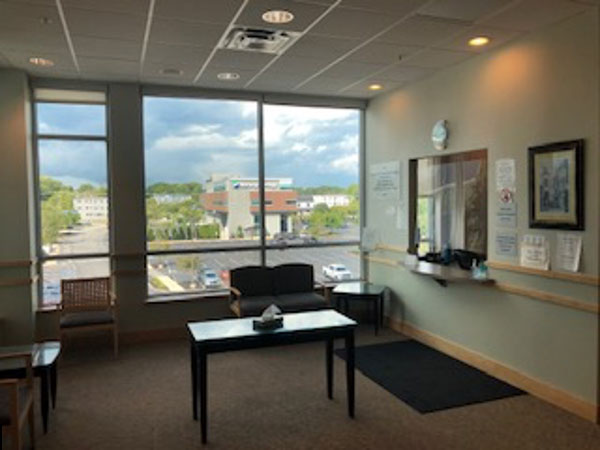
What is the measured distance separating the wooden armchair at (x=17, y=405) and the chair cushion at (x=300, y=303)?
257 cm

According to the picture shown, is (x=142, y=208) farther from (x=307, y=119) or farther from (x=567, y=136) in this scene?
(x=567, y=136)

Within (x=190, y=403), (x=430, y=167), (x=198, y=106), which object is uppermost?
(x=198, y=106)

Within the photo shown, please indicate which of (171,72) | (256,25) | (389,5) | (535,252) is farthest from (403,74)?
(171,72)

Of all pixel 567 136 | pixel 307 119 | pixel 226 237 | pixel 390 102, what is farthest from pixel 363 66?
pixel 226 237

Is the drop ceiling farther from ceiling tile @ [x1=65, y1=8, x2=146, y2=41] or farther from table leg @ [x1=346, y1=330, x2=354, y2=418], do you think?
table leg @ [x1=346, y1=330, x2=354, y2=418]

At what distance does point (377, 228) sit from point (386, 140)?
3.77ft

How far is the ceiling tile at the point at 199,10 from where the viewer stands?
3119mm

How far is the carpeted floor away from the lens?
3.11 m

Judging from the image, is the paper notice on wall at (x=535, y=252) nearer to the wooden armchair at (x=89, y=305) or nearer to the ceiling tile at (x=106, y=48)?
the ceiling tile at (x=106, y=48)

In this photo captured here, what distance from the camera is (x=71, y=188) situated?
5.32 m

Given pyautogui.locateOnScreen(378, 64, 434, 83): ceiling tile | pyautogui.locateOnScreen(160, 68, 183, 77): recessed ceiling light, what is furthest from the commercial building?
pyautogui.locateOnScreen(378, 64, 434, 83): ceiling tile

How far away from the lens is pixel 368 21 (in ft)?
11.4

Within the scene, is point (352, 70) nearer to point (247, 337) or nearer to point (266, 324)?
point (266, 324)

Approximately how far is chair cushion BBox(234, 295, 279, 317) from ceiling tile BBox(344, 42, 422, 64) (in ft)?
8.80
